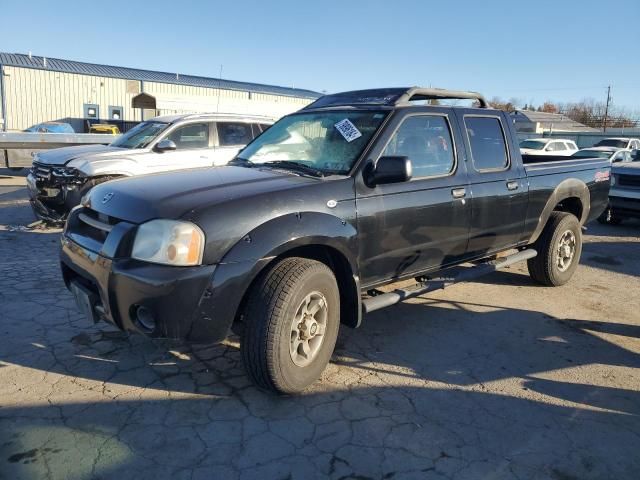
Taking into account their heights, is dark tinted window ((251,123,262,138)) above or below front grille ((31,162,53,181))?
above

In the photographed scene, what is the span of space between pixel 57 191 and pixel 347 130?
5720mm

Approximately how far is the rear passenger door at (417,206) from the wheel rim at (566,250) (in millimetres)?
1929

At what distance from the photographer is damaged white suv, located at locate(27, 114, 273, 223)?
7.81m

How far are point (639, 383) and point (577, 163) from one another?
301 centimetres

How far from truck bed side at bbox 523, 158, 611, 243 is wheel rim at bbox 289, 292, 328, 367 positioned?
9.29ft

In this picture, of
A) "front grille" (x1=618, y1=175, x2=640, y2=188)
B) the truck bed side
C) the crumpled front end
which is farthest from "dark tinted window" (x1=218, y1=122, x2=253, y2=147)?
"front grille" (x1=618, y1=175, x2=640, y2=188)

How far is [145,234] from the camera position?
9.70 feet

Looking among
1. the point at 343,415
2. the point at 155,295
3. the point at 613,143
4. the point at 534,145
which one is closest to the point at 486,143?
the point at 343,415

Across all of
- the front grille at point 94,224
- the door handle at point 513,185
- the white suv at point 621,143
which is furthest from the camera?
the white suv at point 621,143

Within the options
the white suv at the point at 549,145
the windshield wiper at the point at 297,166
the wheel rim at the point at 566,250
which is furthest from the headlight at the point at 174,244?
the white suv at the point at 549,145

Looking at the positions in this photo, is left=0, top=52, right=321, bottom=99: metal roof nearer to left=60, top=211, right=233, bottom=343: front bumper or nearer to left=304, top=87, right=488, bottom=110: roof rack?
left=304, top=87, right=488, bottom=110: roof rack

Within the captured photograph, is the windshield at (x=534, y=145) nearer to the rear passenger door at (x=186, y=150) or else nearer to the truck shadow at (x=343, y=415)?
the rear passenger door at (x=186, y=150)

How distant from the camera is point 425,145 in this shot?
4.24 meters

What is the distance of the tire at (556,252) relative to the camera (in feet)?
18.4
